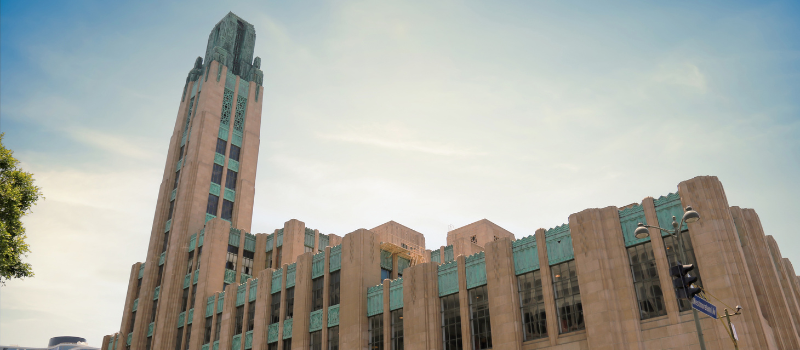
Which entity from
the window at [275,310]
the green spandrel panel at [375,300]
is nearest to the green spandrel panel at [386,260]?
the green spandrel panel at [375,300]

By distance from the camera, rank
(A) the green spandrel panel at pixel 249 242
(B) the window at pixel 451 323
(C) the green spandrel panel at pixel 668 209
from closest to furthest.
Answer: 1. (C) the green spandrel panel at pixel 668 209
2. (B) the window at pixel 451 323
3. (A) the green spandrel panel at pixel 249 242

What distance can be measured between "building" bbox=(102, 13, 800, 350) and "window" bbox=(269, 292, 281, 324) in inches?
5.0

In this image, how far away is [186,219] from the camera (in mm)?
69312

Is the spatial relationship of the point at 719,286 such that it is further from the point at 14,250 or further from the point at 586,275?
the point at 14,250

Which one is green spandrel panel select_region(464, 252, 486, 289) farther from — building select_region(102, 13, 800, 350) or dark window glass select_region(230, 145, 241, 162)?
dark window glass select_region(230, 145, 241, 162)

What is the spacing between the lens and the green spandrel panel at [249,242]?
68250 mm

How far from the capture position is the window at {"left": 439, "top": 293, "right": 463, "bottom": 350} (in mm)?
38219

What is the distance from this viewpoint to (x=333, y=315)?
46.4 meters

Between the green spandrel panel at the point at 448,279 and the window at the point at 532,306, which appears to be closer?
the window at the point at 532,306

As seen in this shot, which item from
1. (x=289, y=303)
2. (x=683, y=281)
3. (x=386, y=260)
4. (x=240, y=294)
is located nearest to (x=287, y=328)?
(x=289, y=303)

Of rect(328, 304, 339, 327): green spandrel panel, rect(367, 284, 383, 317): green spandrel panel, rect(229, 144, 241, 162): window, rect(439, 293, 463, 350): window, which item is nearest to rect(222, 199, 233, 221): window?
rect(229, 144, 241, 162): window

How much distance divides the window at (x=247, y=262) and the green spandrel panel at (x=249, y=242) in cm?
40

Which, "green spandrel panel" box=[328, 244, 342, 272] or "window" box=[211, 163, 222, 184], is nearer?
"green spandrel panel" box=[328, 244, 342, 272]

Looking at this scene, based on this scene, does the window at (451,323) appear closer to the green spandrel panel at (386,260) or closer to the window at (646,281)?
the green spandrel panel at (386,260)
